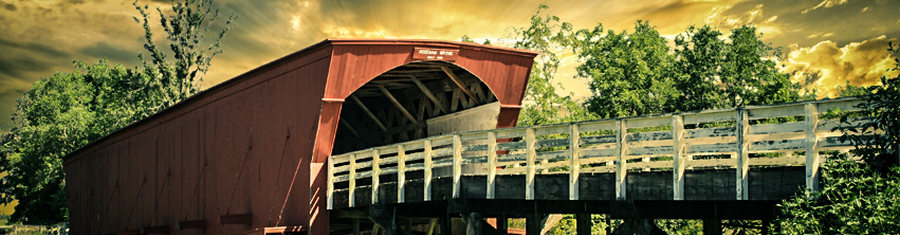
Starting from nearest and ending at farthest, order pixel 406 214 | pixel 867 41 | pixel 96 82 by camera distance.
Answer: pixel 406 214 → pixel 96 82 → pixel 867 41

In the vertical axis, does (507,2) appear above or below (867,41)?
above

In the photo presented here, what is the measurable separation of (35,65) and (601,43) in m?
54.6

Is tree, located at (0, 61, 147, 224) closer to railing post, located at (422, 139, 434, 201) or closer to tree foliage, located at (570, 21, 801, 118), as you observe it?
tree foliage, located at (570, 21, 801, 118)

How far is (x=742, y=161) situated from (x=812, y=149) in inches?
28.7

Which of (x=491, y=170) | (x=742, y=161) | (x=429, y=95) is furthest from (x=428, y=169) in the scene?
(x=742, y=161)

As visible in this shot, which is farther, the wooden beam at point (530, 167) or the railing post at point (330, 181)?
the railing post at point (330, 181)

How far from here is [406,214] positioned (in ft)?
47.7

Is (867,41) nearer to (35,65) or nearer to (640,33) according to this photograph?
(640,33)

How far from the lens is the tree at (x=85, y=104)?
43625 mm

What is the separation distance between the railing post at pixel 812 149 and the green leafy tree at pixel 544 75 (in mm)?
23814

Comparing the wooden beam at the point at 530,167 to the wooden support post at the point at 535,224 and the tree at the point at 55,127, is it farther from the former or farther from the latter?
the tree at the point at 55,127

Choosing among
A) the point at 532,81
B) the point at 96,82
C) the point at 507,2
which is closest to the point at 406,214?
the point at 532,81

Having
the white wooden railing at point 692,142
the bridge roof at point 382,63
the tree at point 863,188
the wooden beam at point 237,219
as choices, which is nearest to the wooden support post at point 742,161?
the white wooden railing at point 692,142

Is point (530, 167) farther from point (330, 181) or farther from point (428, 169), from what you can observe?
point (330, 181)
